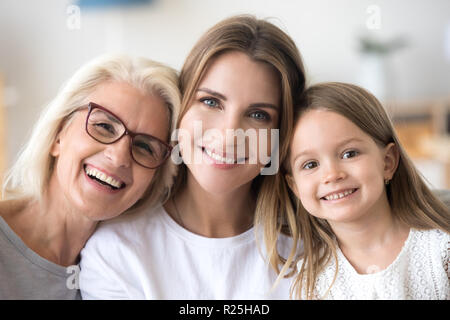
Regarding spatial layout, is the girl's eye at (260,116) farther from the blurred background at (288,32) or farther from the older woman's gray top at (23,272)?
the older woman's gray top at (23,272)

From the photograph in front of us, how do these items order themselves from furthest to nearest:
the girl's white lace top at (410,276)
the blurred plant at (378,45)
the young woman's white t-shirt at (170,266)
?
the blurred plant at (378,45), the young woman's white t-shirt at (170,266), the girl's white lace top at (410,276)

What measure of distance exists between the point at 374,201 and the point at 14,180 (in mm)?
828

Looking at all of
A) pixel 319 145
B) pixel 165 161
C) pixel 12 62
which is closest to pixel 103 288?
pixel 165 161

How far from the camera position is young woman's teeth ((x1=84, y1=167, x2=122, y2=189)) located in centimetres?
99

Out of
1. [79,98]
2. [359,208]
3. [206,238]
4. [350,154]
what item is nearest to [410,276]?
[359,208]

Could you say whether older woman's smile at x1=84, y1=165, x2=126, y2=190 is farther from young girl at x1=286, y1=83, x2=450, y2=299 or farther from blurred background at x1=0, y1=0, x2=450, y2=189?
young girl at x1=286, y1=83, x2=450, y2=299

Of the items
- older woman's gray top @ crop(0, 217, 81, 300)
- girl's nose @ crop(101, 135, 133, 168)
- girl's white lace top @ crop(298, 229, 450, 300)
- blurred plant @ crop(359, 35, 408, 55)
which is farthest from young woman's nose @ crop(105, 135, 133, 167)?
blurred plant @ crop(359, 35, 408, 55)

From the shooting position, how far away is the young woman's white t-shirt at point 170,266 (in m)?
1.05

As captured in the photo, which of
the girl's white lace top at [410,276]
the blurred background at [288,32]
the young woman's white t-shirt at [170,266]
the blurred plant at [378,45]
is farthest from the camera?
the blurred plant at [378,45]

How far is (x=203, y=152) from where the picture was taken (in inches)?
40.1

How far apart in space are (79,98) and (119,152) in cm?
16

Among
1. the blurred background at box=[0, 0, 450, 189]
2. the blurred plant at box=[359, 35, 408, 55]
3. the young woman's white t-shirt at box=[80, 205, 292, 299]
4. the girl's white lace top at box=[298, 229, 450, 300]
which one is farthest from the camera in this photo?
the blurred plant at box=[359, 35, 408, 55]

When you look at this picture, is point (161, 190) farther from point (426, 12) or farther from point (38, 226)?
point (426, 12)

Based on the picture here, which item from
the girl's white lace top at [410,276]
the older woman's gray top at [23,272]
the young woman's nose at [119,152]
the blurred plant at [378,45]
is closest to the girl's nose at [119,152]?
the young woman's nose at [119,152]
